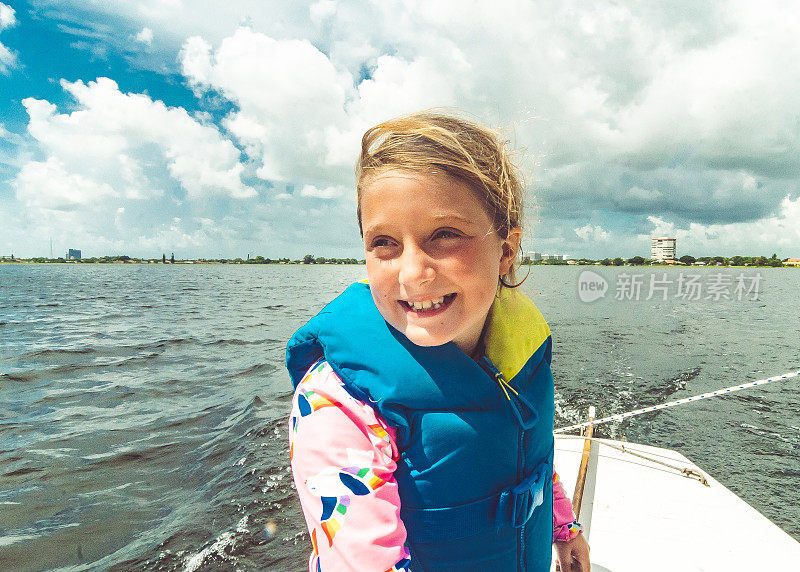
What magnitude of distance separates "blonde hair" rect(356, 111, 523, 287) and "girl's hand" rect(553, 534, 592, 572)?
1302mm

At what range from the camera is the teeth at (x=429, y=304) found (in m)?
1.16

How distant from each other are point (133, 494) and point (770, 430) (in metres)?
9.37

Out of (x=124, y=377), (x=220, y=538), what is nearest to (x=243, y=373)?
(x=124, y=377)

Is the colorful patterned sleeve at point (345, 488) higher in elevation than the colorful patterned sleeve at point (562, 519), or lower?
higher

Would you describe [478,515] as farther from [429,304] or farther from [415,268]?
[415,268]

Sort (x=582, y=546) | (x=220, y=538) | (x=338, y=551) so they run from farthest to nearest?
1. (x=220, y=538)
2. (x=582, y=546)
3. (x=338, y=551)

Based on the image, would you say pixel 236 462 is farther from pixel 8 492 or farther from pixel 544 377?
pixel 544 377

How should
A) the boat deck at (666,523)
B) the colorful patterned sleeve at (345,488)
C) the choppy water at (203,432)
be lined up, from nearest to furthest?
the colorful patterned sleeve at (345,488) → the boat deck at (666,523) → the choppy water at (203,432)

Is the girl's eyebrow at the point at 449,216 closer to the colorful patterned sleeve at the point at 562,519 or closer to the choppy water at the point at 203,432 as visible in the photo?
the choppy water at the point at 203,432

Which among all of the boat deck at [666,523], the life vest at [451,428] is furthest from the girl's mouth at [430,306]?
the boat deck at [666,523]

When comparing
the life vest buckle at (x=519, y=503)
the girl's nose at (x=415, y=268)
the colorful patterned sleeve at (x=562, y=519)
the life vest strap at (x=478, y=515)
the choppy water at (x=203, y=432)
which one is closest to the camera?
the girl's nose at (x=415, y=268)

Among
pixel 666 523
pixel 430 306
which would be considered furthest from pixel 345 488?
pixel 666 523

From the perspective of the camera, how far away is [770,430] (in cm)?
764

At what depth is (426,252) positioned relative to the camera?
→ 3.74 feet
